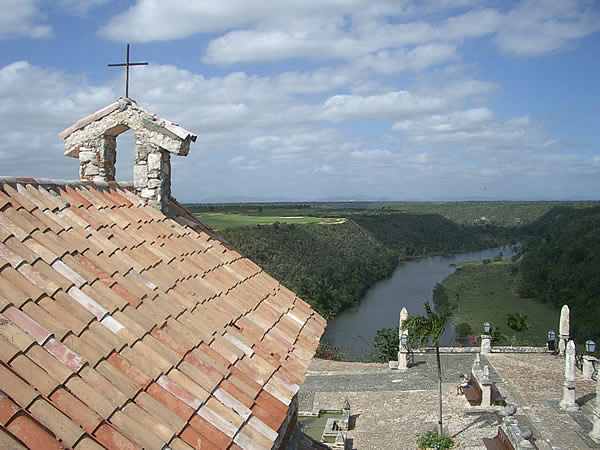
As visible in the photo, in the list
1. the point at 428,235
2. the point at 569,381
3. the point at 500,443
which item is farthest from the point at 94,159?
the point at 428,235

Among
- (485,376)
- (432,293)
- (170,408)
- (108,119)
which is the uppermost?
(108,119)

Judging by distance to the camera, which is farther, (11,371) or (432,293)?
(432,293)

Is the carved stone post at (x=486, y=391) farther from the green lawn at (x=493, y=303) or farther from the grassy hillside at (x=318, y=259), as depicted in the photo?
the grassy hillside at (x=318, y=259)

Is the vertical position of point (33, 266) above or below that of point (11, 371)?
above

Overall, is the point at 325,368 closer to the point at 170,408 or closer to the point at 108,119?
the point at 108,119

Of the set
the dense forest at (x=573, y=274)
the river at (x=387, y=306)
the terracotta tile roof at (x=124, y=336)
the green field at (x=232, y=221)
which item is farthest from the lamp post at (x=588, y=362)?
the green field at (x=232, y=221)

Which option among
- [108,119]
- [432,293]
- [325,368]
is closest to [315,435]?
[325,368]
